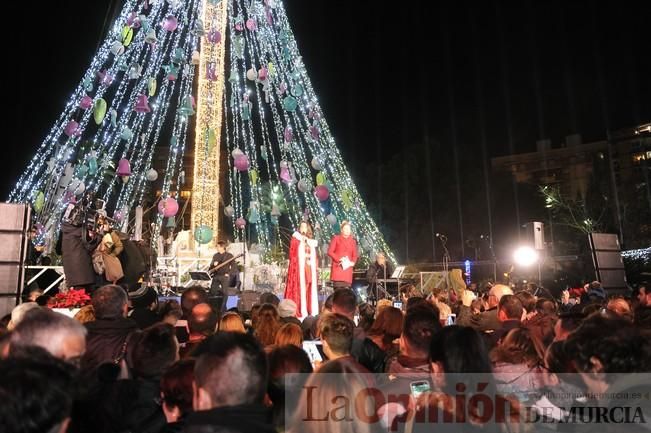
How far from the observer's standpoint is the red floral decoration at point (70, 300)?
6602mm

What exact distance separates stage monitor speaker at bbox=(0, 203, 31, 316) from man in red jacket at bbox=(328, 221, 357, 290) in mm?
5648

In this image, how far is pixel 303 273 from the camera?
10.3 metres

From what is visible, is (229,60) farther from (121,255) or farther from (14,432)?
(14,432)

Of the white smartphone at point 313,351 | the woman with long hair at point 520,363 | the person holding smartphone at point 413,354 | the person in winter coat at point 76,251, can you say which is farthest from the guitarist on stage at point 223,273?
the woman with long hair at point 520,363

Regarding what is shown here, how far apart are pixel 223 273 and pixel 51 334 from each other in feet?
31.8

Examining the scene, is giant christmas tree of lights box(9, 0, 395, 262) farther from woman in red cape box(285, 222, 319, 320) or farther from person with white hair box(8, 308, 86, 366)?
person with white hair box(8, 308, 86, 366)

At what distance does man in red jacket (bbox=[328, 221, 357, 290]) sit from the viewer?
34.4 ft

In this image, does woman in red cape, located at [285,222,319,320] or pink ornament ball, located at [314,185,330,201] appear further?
pink ornament ball, located at [314,185,330,201]

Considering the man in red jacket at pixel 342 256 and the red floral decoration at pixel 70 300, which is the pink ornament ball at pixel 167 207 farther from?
the red floral decoration at pixel 70 300

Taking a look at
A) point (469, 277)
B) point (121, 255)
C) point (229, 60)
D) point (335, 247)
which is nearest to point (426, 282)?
point (469, 277)

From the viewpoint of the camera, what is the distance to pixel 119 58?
13.7 m

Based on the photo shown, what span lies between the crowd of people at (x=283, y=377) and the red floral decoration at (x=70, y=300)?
309cm

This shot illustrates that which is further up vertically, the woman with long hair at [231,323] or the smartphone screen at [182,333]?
the woman with long hair at [231,323]

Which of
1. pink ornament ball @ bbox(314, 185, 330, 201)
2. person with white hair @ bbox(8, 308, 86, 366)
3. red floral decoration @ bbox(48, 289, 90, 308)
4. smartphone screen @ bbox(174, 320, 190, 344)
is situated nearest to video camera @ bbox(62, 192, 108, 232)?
red floral decoration @ bbox(48, 289, 90, 308)
